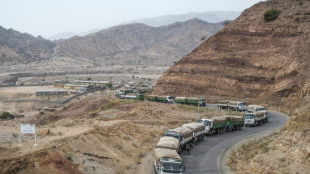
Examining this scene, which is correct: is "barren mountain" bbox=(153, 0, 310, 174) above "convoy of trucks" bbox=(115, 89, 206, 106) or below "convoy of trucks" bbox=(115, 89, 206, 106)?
above

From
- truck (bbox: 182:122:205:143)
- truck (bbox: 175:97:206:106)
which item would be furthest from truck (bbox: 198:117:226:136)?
truck (bbox: 175:97:206:106)

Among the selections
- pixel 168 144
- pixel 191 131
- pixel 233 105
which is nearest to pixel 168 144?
pixel 168 144

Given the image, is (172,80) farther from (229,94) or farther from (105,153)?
(105,153)

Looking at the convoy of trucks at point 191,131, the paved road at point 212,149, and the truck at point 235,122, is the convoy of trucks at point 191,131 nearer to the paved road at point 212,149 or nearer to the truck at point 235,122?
the truck at point 235,122

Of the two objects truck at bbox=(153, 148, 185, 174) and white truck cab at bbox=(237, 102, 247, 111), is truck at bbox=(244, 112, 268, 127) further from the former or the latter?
truck at bbox=(153, 148, 185, 174)

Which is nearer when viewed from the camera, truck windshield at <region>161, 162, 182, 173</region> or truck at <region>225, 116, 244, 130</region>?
truck windshield at <region>161, 162, 182, 173</region>

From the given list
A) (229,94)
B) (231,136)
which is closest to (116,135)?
(231,136)

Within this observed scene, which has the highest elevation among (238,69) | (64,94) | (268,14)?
(268,14)
